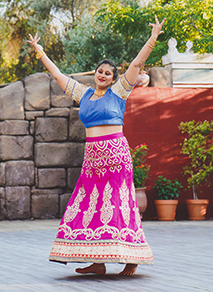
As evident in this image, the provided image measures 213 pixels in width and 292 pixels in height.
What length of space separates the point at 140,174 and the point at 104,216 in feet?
15.2

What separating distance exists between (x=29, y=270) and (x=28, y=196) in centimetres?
474

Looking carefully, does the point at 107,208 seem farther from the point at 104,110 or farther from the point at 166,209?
the point at 166,209

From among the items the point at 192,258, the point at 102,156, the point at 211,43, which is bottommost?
the point at 192,258

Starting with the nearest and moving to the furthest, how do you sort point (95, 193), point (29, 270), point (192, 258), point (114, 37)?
point (95, 193) → point (29, 270) → point (192, 258) → point (114, 37)

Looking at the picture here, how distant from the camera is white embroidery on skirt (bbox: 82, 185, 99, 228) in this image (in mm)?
3496

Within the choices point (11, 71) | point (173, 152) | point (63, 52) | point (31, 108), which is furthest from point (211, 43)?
point (11, 71)

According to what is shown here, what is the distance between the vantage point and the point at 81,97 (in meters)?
3.79

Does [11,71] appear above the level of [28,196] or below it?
above

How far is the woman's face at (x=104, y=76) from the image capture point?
12.2ft

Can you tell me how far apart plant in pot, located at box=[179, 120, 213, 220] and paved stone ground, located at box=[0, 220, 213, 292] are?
1.87 m

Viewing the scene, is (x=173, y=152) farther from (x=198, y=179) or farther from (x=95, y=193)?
(x=95, y=193)

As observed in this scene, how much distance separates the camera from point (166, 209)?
324 inches

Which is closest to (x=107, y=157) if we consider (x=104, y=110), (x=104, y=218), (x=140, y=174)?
(x=104, y=110)

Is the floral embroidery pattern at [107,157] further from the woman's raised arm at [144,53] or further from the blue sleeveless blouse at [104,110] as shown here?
the woman's raised arm at [144,53]
